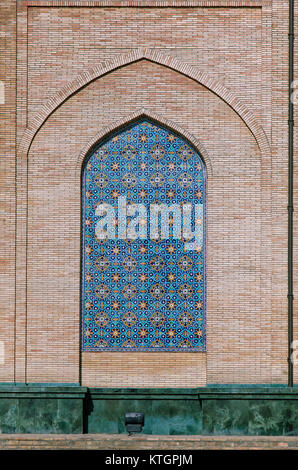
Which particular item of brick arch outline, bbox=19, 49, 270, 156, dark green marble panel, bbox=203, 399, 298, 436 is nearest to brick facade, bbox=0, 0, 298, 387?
brick arch outline, bbox=19, 49, 270, 156

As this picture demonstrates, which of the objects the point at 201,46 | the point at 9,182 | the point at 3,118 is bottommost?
the point at 9,182

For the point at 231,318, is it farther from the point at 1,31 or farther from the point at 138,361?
the point at 1,31

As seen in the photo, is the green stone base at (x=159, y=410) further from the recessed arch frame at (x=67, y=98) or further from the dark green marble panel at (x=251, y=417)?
the recessed arch frame at (x=67, y=98)

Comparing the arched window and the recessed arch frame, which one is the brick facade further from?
the arched window

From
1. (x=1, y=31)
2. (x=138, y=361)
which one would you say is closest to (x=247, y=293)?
(x=138, y=361)

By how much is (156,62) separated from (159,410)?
435cm

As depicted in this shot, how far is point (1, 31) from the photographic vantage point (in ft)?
34.1

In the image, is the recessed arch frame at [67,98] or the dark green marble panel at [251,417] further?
the recessed arch frame at [67,98]

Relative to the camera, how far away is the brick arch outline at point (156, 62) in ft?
34.0

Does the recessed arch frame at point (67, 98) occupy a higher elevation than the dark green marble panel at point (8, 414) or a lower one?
higher

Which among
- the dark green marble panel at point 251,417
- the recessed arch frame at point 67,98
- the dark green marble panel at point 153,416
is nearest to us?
the dark green marble panel at point 251,417

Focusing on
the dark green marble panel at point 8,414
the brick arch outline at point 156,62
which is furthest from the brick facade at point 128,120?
the dark green marble panel at point 8,414

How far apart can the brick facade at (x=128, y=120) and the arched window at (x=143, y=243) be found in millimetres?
169

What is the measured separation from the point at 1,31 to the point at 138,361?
4.50 metres
